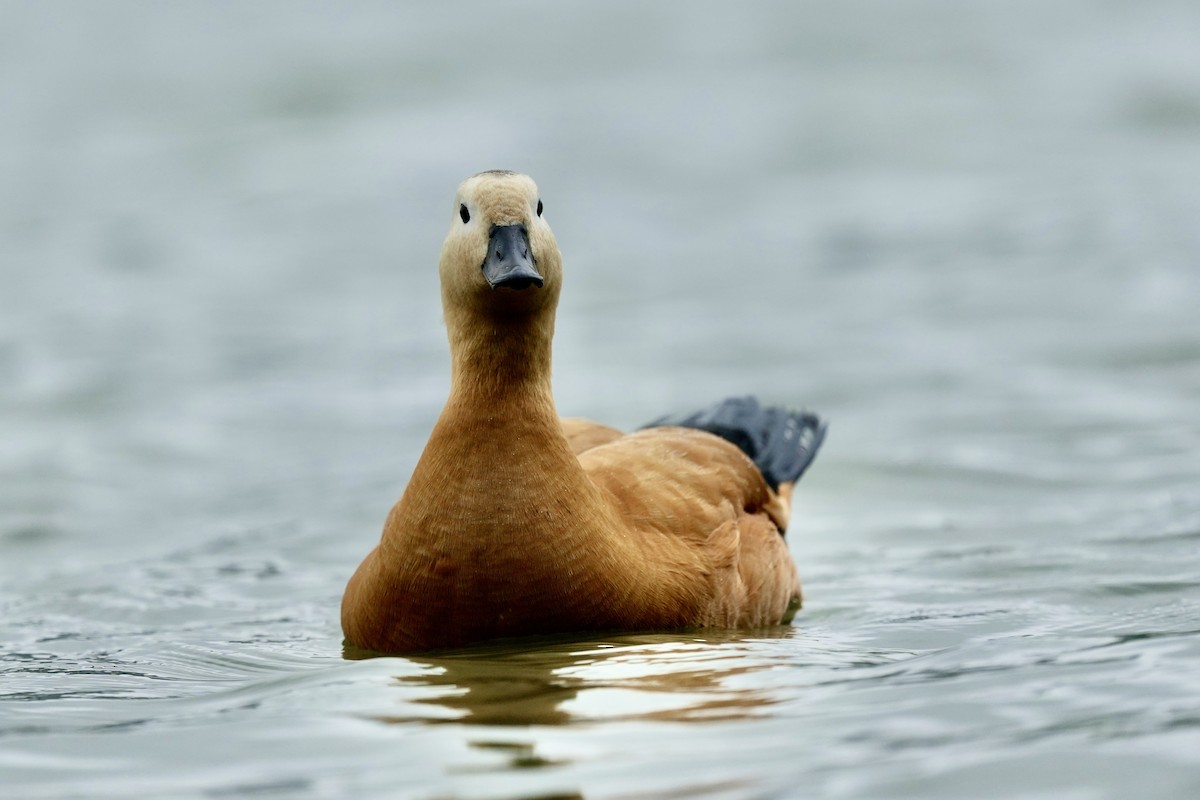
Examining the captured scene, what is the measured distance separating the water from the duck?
0.61ft

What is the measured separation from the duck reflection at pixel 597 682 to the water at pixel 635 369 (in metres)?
0.03

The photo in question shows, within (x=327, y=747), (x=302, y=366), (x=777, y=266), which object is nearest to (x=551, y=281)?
(x=327, y=747)

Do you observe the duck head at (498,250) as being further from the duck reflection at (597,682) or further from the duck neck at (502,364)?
the duck reflection at (597,682)

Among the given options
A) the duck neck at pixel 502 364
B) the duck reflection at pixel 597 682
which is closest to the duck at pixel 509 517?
the duck neck at pixel 502 364

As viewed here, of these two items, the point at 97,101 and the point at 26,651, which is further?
the point at 97,101

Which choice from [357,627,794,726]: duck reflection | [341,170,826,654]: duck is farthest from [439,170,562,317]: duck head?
[357,627,794,726]: duck reflection

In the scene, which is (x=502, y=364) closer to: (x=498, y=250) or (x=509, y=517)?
(x=498, y=250)

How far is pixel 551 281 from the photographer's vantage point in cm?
680

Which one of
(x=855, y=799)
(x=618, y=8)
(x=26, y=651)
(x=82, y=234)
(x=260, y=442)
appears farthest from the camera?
(x=618, y=8)

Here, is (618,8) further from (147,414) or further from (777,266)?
(147,414)

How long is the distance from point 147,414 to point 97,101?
10389 millimetres

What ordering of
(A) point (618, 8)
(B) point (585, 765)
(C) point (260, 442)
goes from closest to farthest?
(B) point (585, 765)
(C) point (260, 442)
(A) point (618, 8)

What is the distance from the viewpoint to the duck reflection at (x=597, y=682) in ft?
18.1

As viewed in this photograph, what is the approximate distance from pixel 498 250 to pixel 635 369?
8282 mm
